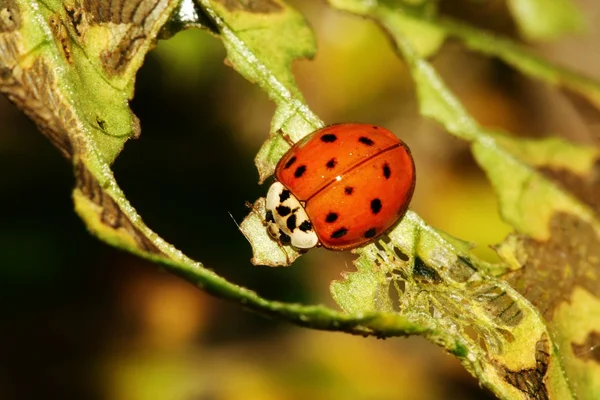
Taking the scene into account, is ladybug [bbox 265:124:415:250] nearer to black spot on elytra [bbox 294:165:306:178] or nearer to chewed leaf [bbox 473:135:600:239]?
black spot on elytra [bbox 294:165:306:178]

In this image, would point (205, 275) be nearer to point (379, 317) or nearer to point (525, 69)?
point (379, 317)

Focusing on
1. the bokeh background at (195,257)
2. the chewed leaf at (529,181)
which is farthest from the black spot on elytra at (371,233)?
the bokeh background at (195,257)

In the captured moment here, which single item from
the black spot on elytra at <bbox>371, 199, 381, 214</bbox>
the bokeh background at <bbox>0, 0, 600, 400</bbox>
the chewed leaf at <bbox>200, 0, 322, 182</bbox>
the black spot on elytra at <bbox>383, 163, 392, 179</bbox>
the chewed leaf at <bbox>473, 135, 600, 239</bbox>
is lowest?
the bokeh background at <bbox>0, 0, 600, 400</bbox>

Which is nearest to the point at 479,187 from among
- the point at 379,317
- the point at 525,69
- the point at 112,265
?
the point at 525,69

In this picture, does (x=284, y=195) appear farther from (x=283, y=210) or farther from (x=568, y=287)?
(x=568, y=287)

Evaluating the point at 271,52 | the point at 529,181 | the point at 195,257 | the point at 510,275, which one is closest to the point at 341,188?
the point at 271,52

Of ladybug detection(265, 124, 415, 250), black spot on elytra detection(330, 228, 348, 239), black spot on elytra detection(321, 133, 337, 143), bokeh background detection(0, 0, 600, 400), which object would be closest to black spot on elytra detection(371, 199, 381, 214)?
ladybug detection(265, 124, 415, 250)

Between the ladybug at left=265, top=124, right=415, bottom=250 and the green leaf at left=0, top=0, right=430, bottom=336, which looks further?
the ladybug at left=265, top=124, right=415, bottom=250
